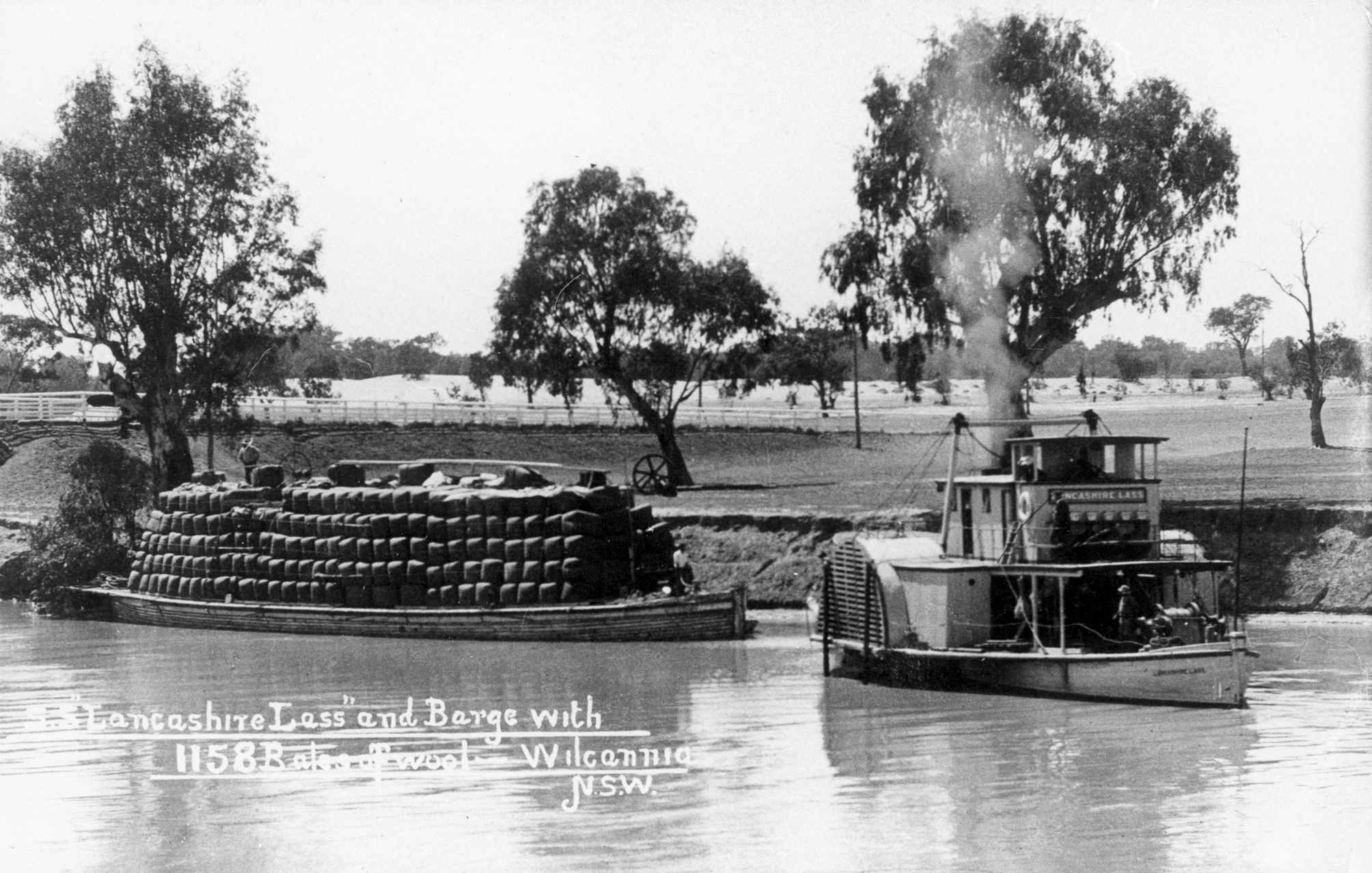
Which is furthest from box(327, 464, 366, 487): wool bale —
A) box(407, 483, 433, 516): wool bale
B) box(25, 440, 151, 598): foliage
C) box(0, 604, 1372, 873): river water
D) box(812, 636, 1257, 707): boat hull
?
box(812, 636, 1257, 707): boat hull

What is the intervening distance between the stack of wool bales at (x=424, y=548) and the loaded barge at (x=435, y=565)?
30 mm

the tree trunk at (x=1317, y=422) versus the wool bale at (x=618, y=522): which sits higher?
the tree trunk at (x=1317, y=422)

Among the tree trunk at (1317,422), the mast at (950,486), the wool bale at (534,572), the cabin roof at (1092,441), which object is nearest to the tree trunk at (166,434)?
the wool bale at (534,572)

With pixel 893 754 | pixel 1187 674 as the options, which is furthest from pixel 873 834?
pixel 1187 674

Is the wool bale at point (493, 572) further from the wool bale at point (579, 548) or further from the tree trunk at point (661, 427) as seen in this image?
the tree trunk at point (661, 427)

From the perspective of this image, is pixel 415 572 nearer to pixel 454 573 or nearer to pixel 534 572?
pixel 454 573

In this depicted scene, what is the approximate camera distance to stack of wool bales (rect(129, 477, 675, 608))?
1282 inches

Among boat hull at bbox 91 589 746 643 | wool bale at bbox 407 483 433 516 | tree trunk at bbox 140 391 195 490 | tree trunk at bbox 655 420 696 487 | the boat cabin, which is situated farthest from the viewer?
tree trunk at bbox 655 420 696 487

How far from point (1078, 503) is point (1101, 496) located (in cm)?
34

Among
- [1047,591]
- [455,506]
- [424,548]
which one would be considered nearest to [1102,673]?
[1047,591]

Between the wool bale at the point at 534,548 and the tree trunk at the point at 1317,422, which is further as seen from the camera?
the tree trunk at the point at 1317,422

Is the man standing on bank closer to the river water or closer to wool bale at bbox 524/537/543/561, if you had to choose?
wool bale at bbox 524/537/543/561

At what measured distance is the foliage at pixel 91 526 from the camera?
138 feet

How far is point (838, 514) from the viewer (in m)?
38.7
